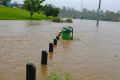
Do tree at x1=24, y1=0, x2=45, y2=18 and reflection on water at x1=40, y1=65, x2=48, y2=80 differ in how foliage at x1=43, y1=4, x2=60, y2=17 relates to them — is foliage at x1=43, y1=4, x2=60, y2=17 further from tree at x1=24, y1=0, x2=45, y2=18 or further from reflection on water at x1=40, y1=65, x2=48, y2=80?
reflection on water at x1=40, y1=65, x2=48, y2=80

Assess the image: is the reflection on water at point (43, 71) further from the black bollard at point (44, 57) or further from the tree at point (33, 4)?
the tree at point (33, 4)

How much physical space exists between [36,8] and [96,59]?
5681 centimetres

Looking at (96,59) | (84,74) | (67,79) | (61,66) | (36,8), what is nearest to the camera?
(67,79)

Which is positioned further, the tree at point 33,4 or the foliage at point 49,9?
the foliage at point 49,9

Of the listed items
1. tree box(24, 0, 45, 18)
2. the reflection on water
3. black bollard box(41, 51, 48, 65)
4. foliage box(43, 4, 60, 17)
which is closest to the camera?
the reflection on water

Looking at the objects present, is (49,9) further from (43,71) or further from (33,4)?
(43,71)

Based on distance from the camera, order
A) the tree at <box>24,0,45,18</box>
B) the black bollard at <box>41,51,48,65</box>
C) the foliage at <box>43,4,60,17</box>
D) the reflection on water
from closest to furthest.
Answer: the reflection on water < the black bollard at <box>41,51,48,65</box> < the tree at <box>24,0,45,18</box> < the foliage at <box>43,4,60,17</box>

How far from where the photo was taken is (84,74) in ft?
38.5

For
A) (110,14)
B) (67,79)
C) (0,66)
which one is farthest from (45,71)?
(110,14)

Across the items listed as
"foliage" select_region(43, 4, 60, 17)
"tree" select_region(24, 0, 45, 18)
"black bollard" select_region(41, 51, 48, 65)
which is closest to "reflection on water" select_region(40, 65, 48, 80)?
"black bollard" select_region(41, 51, 48, 65)

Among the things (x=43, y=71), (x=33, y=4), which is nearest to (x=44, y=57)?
(x=43, y=71)

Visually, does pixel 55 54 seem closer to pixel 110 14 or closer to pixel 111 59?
pixel 111 59

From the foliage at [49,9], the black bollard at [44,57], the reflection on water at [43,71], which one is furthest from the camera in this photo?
the foliage at [49,9]

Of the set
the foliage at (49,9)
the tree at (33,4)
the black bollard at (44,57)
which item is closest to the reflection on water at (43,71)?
the black bollard at (44,57)
